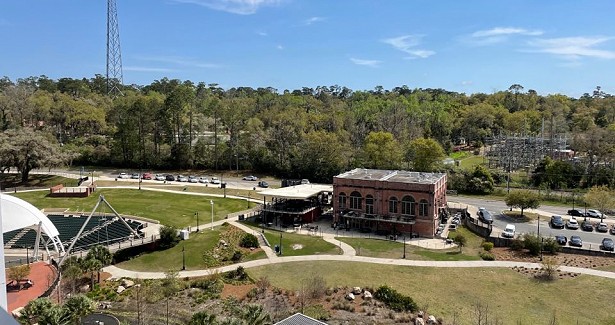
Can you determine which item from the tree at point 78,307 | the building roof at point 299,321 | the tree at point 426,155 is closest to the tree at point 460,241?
the building roof at point 299,321

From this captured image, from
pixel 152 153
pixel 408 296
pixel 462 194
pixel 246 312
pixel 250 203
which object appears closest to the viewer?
pixel 246 312

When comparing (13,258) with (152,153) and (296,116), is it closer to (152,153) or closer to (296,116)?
(152,153)

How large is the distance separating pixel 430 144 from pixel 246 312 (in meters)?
55.3

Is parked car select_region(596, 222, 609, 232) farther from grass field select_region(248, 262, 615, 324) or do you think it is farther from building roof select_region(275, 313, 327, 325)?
building roof select_region(275, 313, 327, 325)

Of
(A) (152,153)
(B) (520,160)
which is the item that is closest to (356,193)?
(B) (520,160)

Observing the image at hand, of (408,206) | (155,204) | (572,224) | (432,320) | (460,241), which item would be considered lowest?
(432,320)

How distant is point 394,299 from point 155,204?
39.0 meters

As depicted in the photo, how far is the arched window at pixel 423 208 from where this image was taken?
172 feet

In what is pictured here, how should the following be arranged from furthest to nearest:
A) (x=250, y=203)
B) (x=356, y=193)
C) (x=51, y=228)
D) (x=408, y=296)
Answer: (x=250, y=203), (x=356, y=193), (x=51, y=228), (x=408, y=296)

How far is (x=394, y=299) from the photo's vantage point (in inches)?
1357

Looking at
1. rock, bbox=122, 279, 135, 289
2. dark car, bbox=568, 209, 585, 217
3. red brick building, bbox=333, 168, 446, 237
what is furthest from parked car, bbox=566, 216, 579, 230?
rock, bbox=122, 279, 135, 289

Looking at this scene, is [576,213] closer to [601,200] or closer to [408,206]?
[601,200]

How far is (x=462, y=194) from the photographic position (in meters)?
73.2

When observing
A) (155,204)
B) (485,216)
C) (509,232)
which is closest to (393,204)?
(485,216)
